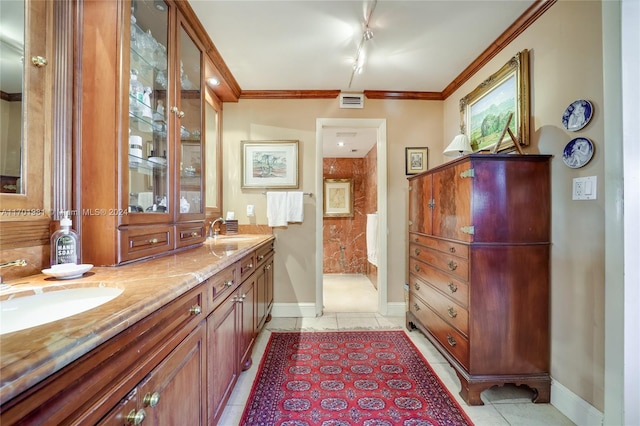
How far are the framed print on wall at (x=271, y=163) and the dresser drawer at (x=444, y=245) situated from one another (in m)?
1.43

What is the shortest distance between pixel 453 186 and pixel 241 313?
1.66m

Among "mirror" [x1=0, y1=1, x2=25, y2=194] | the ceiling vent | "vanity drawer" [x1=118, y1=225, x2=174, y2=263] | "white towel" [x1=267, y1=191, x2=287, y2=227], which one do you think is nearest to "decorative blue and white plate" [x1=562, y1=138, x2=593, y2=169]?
the ceiling vent

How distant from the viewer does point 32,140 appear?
3.43 ft

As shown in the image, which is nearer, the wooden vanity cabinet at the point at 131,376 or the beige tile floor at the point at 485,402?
the wooden vanity cabinet at the point at 131,376

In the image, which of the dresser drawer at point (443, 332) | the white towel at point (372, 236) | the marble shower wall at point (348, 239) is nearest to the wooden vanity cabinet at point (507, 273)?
the dresser drawer at point (443, 332)

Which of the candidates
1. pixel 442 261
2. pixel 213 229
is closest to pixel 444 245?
pixel 442 261

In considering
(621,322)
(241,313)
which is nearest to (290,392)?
(241,313)

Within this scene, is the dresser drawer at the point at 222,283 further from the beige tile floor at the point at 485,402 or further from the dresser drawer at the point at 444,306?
the dresser drawer at the point at 444,306

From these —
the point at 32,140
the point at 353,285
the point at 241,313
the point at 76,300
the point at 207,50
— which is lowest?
the point at 353,285

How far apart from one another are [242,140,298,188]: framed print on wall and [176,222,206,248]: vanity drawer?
110 centimetres

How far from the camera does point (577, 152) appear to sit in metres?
1.43

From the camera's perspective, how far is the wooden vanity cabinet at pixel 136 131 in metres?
1.18

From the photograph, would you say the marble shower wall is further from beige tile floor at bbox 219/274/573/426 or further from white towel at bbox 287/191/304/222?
white towel at bbox 287/191/304/222

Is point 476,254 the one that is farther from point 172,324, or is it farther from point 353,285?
point 353,285
